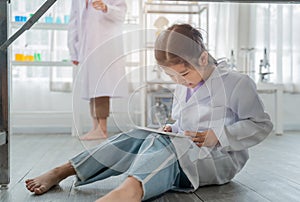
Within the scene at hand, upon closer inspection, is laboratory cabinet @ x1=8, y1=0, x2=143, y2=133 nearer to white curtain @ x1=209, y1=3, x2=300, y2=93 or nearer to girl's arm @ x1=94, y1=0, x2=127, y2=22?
girl's arm @ x1=94, y1=0, x2=127, y2=22

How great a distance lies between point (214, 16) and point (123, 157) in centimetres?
240

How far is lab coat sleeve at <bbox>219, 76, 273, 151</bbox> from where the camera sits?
1.07m

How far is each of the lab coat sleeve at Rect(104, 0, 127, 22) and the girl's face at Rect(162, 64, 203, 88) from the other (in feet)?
→ 4.51

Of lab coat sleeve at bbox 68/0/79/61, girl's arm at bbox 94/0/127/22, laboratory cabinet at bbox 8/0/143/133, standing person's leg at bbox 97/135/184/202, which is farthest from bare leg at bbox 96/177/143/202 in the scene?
laboratory cabinet at bbox 8/0/143/133

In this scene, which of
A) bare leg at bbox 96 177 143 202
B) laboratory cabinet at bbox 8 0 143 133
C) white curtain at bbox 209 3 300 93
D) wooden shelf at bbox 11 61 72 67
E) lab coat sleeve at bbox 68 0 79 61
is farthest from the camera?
white curtain at bbox 209 3 300 93

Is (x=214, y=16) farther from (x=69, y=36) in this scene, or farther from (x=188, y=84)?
(x=188, y=84)

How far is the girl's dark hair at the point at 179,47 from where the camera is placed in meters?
0.96

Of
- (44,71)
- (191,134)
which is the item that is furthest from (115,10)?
(191,134)

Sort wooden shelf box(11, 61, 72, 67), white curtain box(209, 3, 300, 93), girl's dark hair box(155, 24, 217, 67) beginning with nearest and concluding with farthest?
girl's dark hair box(155, 24, 217, 67) < wooden shelf box(11, 61, 72, 67) < white curtain box(209, 3, 300, 93)

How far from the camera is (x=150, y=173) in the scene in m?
0.91

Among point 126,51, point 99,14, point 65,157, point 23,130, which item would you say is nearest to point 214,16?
point 99,14

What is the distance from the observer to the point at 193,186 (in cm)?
105

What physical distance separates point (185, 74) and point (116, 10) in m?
1.44

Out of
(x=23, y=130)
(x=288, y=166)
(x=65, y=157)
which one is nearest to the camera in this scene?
(x=288, y=166)
